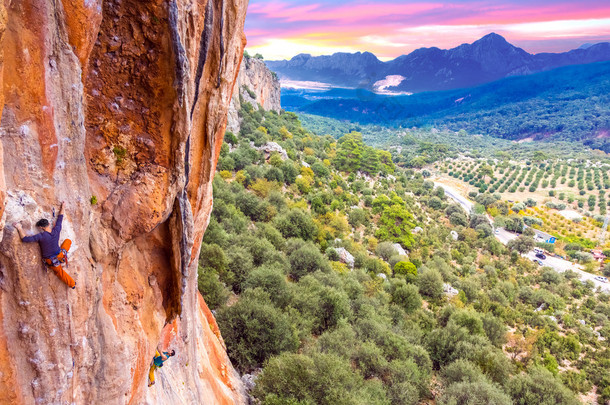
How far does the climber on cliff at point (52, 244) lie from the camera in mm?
4161

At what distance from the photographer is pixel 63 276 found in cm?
448

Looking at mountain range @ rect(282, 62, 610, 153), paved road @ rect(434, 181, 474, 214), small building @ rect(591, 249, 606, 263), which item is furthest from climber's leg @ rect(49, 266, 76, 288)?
mountain range @ rect(282, 62, 610, 153)

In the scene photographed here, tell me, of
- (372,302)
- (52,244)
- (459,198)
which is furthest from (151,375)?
(459,198)

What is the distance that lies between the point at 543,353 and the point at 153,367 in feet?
93.1

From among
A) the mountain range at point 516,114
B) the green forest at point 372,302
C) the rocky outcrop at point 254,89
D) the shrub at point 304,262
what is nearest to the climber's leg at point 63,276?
the green forest at point 372,302

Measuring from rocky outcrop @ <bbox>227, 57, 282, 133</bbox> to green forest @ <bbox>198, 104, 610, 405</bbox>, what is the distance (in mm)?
3244

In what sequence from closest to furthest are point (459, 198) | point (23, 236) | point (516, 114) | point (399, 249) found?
point (23, 236), point (399, 249), point (459, 198), point (516, 114)

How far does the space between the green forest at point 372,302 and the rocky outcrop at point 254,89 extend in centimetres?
324

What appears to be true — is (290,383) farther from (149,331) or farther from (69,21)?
(69,21)

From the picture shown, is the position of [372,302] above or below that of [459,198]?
above

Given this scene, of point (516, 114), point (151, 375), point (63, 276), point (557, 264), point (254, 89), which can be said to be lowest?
point (557, 264)

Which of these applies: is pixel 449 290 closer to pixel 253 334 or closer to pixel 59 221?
pixel 253 334

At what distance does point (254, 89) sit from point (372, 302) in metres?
51.9

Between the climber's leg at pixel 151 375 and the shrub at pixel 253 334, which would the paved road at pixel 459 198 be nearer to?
the shrub at pixel 253 334
